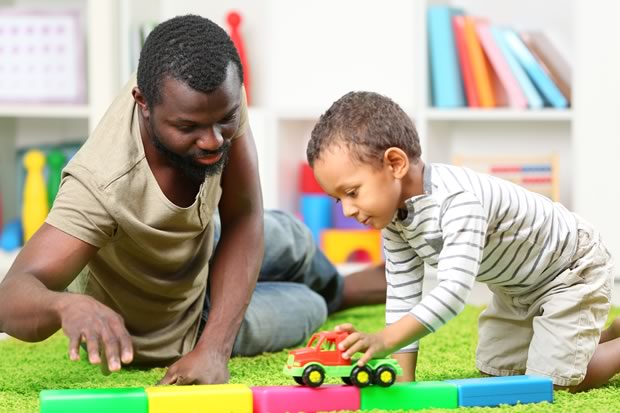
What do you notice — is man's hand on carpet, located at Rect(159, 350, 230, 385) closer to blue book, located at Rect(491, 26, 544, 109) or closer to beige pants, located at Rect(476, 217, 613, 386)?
beige pants, located at Rect(476, 217, 613, 386)

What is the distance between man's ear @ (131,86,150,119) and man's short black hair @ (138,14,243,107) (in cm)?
1

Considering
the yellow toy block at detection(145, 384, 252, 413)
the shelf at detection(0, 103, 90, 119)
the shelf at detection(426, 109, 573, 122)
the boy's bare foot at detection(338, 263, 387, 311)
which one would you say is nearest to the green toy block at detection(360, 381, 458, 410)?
the yellow toy block at detection(145, 384, 252, 413)

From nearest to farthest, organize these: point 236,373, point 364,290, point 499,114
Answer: point 236,373 < point 364,290 < point 499,114

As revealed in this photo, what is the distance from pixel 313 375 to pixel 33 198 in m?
1.77

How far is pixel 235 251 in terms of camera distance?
164 cm

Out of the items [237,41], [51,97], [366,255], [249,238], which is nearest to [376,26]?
[237,41]

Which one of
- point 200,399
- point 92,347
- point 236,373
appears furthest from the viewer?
point 236,373

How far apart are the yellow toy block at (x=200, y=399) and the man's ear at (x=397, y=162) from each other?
0.33 m

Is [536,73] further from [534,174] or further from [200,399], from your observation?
[200,399]

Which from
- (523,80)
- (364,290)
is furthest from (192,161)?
(523,80)

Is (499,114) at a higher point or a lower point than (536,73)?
lower

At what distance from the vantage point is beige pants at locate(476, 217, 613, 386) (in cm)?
142

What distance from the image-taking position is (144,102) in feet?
4.58

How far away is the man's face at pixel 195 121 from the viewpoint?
1.31 metres
